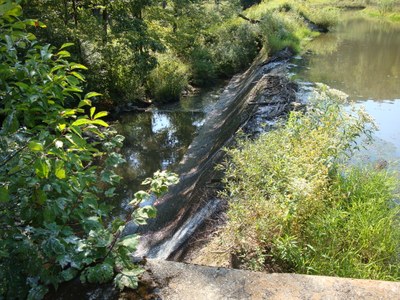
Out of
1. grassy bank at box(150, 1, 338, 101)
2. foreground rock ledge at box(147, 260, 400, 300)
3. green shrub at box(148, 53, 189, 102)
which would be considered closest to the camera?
foreground rock ledge at box(147, 260, 400, 300)

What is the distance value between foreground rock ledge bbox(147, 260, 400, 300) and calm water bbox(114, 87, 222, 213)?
4.89 m

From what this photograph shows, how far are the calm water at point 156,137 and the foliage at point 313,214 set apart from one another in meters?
4.19

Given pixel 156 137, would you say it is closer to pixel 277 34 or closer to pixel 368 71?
pixel 368 71

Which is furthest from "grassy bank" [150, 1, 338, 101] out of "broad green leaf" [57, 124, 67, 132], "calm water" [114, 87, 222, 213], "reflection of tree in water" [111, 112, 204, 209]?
"broad green leaf" [57, 124, 67, 132]

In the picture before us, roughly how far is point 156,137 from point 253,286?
335 inches

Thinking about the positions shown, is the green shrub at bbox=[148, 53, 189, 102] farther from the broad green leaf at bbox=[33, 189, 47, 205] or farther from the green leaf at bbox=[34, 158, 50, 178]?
the green leaf at bbox=[34, 158, 50, 178]

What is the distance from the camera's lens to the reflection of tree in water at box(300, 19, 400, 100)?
1194cm

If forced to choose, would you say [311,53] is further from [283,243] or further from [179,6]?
[283,243]

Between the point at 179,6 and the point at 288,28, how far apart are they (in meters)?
6.94

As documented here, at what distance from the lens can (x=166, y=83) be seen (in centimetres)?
1298

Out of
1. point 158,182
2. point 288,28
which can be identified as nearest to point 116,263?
point 158,182

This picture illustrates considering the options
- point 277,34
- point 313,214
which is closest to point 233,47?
point 277,34

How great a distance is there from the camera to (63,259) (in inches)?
69.1

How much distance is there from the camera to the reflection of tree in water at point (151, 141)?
8.37m
